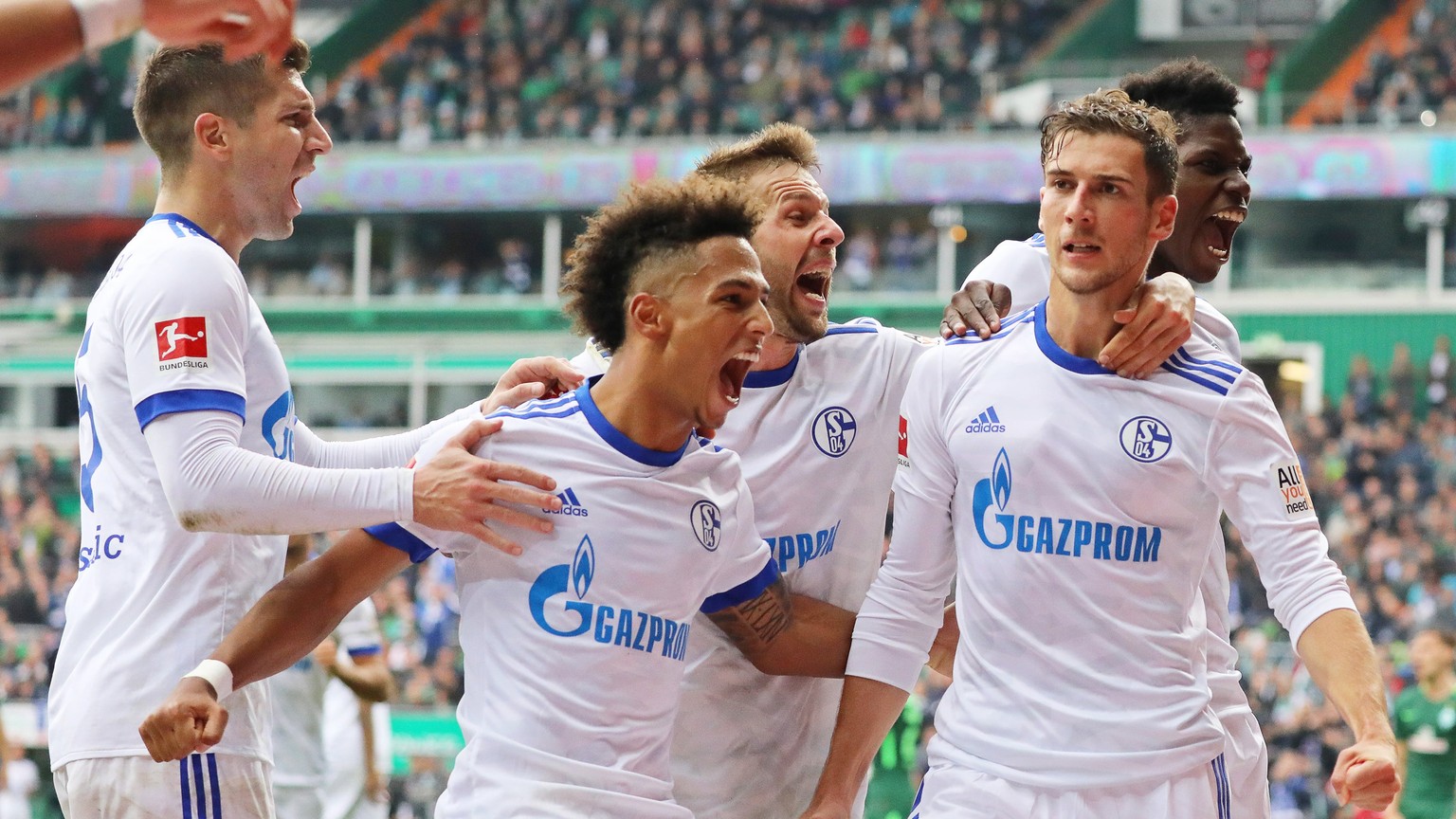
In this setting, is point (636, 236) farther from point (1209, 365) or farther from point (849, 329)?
point (1209, 365)

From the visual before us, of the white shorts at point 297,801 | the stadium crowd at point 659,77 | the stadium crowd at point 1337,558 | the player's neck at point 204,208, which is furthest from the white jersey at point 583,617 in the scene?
the stadium crowd at point 659,77

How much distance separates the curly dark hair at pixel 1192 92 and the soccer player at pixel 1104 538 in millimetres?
868

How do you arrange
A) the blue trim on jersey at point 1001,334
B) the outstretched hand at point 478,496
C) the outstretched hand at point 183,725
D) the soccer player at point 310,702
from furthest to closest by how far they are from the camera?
the soccer player at point 310,702, the blue trim on jersey at point 1001,334, the outstretched hand at point 478,496, the outstretched hand at point 183,725

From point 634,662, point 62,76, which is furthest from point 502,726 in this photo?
point 62,76

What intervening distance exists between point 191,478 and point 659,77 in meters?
26.6

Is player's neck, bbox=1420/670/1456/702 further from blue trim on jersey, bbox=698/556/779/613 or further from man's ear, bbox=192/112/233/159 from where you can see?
man's ear, bbox=192/112/233/159

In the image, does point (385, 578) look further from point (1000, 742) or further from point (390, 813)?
point (390, 813)

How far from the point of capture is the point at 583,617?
363cm

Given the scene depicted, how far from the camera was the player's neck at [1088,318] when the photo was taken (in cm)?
396

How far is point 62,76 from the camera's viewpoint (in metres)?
31.6

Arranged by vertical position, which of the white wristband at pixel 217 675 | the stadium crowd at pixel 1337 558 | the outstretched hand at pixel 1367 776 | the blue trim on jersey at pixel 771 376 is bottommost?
the stadium crowd at pixel 1337 558

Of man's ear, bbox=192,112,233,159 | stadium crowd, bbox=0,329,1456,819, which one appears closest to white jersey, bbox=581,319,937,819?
man's ear, bbox=192,112,233,159

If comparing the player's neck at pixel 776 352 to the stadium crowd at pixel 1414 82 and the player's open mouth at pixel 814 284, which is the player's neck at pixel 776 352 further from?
the stadium crowd at pixel 1414 82

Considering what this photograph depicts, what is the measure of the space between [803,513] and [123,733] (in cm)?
185
